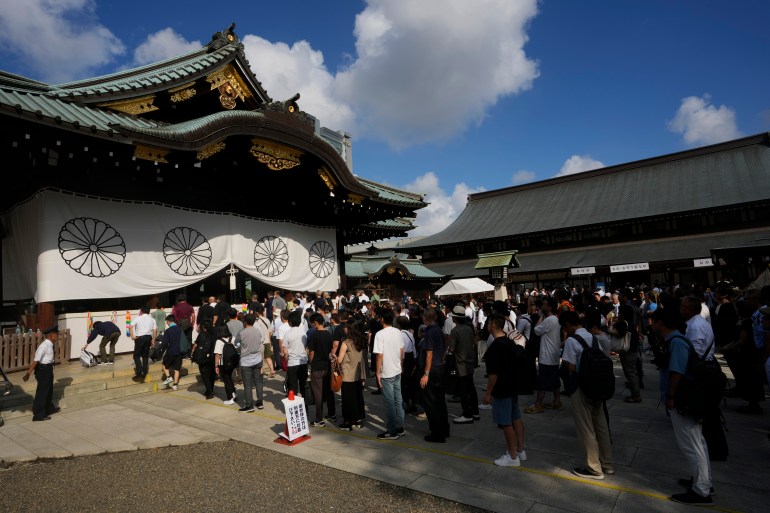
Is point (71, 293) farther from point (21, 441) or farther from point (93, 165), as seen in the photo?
point (21, 441)

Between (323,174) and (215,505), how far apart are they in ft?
35.0

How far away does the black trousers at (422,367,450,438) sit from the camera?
5.73 m

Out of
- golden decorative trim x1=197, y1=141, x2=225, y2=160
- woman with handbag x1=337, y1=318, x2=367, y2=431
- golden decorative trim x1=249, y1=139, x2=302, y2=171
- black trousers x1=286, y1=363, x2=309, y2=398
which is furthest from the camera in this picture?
golden decorative trim x1=249, y1=139, x2=302, y2=171

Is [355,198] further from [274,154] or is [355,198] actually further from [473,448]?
[473,448]

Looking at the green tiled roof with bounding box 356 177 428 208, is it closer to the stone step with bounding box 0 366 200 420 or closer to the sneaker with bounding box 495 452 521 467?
the stone step with bounding box 0 366 200 420

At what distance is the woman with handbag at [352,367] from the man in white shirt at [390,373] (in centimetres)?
45

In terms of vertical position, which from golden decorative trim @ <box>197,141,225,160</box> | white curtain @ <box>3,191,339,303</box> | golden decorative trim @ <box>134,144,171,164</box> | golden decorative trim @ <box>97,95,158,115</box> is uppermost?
golden decorative trim @ <box>97,95,158,115</box>

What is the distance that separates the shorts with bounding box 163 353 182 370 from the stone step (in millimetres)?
582

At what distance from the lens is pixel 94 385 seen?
8500 millimetres

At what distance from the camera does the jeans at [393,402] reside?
588 centimetres

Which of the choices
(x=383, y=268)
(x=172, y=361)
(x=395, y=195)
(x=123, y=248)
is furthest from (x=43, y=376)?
(x=383, y=268)

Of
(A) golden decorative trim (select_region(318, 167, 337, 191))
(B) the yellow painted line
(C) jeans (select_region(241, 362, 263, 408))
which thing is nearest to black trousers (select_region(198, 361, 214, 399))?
(C) jeans (select_region(241, 362, 263, 408))

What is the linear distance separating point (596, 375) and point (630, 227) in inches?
1073

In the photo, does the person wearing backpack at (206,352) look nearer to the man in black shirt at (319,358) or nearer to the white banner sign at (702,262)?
the man in black shirt at (319,358)
